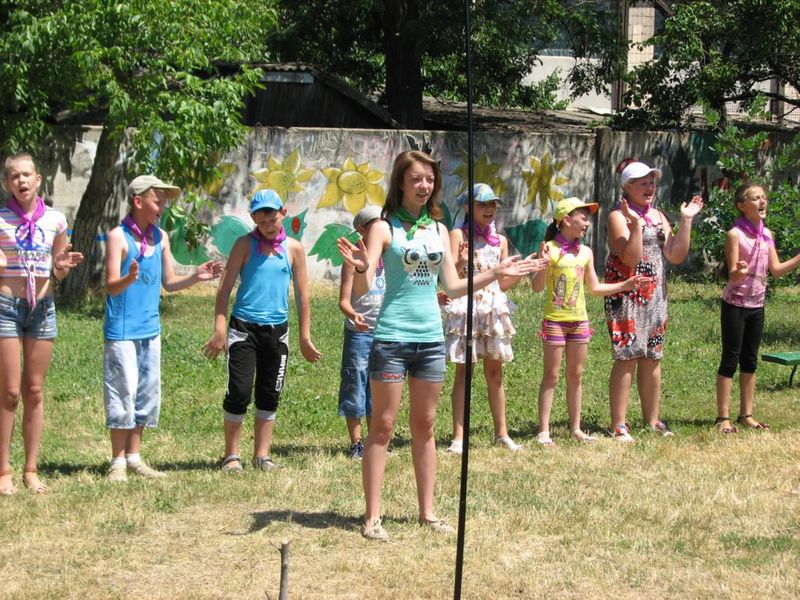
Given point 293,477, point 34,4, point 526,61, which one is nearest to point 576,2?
point 526,61

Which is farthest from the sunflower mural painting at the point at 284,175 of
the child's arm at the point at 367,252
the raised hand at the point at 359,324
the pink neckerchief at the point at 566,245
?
the child's arm at the point at 367,252

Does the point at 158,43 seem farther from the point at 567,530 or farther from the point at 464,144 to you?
the point at 567,530

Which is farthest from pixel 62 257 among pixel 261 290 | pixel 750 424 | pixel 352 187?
pixel 352 187

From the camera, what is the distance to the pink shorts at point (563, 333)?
796 cm

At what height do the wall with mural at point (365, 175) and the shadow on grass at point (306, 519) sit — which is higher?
the wall with mural at point (365, 175)

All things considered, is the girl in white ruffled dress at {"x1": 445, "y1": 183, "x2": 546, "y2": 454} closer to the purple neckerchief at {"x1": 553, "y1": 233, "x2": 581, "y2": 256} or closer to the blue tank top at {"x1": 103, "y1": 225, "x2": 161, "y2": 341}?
the purple neckerchief at {"x1": 553, "y1": 233, "x2": 581, "y2": 256}

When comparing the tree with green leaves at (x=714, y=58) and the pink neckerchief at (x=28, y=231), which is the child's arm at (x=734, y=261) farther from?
the tree with green leaves at (x=714, y=58)

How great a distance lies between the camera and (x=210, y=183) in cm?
1441

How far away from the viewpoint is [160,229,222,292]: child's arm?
267 inches

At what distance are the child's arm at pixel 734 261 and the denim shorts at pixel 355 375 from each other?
8.81ft

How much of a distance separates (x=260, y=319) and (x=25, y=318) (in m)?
1.35

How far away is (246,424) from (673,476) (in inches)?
127

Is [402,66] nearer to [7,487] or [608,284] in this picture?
[608,284]

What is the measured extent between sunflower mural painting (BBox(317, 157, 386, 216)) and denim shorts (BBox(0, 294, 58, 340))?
923 centimetres
